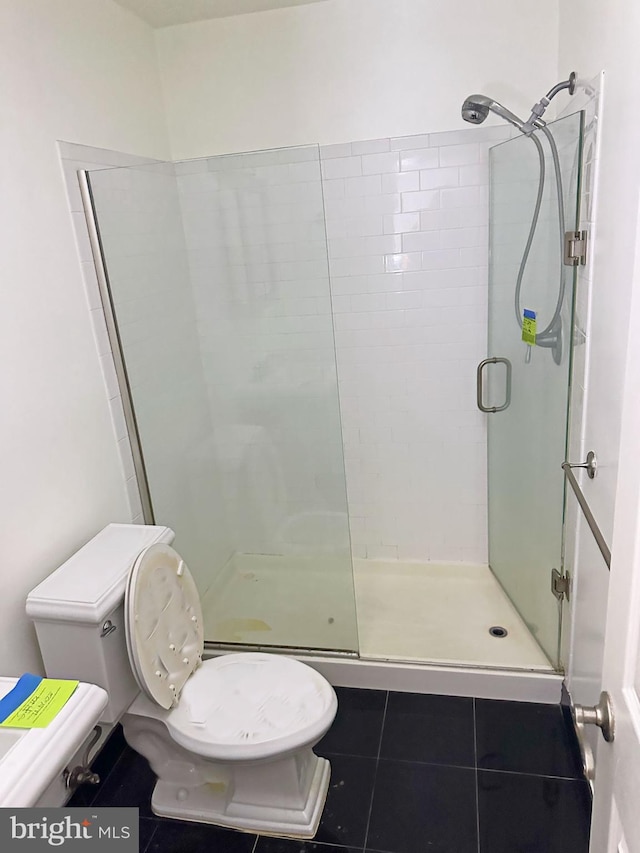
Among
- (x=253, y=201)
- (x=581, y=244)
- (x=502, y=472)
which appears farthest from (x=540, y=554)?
(x=253, y=201)

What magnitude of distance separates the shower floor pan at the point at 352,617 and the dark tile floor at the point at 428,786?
0.19 meters

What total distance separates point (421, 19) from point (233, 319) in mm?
1367

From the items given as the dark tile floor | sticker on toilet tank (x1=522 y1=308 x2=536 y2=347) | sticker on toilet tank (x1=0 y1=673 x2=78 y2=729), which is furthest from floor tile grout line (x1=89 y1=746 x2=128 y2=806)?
sticker on toilet tank (x1=522 y1=308 x2=536 y2=347)

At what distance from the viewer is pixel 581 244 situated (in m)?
1.76

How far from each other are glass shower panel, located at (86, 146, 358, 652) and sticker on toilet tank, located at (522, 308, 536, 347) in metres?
0.72

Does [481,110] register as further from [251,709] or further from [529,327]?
[251,709]

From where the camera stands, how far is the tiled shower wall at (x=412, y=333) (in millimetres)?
2508

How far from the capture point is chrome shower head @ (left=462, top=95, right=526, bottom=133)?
2074 mm

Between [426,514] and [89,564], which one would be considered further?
[426,514]

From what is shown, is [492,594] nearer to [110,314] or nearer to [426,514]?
[426,514]

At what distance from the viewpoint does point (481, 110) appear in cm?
209

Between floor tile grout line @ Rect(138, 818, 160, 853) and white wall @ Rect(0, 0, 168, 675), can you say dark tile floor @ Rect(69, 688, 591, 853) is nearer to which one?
floor tile grout line @ Rect(138, 818, 160, 853)

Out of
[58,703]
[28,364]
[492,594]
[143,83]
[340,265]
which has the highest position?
[143,83]

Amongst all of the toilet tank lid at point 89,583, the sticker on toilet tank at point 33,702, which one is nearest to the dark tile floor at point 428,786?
the toilet tank lid at point 89,583
